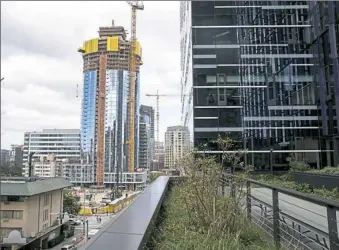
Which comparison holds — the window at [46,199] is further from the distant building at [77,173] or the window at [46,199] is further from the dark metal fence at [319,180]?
the dark metal fence at [319,180]

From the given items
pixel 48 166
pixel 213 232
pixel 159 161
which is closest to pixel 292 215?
pixel 213 232

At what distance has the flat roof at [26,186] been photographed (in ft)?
6.28

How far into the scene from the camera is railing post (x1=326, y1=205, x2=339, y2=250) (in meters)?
1.79

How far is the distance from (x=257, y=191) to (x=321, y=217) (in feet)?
4.70

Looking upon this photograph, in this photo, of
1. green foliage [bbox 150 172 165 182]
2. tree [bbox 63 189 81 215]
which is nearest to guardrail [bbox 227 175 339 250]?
tree [bbox 63 189 81 215]

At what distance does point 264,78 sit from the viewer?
15125 mm

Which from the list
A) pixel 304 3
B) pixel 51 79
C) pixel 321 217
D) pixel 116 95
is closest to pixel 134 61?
pixel 116 95

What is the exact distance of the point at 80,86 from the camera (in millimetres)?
6445

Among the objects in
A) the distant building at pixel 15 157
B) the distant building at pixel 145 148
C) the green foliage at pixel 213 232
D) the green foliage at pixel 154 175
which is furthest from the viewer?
the distant building at pixel 145 148

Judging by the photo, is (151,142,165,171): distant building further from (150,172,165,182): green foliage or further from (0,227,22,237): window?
(0,227,22,237): window

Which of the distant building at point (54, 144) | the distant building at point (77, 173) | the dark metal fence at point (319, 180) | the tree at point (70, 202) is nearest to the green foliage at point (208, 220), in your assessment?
the tree at point (70, 202)

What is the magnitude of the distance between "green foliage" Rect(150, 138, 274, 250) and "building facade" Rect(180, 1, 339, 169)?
10.2 metres

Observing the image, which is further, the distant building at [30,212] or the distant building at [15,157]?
the distant building at [15,157]

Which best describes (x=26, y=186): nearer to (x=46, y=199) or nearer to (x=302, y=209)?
(x=46, y=199)
